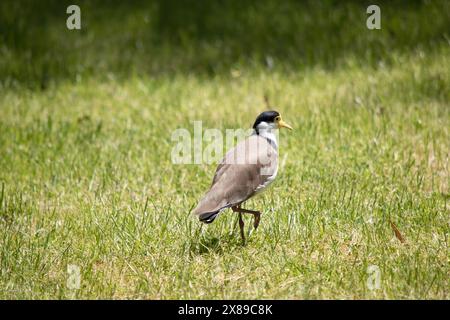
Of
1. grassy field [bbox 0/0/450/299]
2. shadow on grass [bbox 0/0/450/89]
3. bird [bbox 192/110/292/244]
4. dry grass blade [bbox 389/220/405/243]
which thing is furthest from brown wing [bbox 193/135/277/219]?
shadow on grass [bbox 0/0/450/89]

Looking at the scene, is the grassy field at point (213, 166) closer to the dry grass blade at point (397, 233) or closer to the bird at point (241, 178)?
the dry grass blade at point (397, 233)

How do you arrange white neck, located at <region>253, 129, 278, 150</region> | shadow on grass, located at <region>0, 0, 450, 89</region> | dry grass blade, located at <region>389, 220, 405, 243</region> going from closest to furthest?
dry grass blade, located at <region>389, 220, 405, 243</region>
white neck, located at <region>253, 129, 278, 150</region>
shadow on grass, located at <region>0, 0, 450, 89</region>

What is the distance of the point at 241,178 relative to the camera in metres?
4.92

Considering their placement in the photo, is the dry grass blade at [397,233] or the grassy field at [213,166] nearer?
the grassy field at [213,166]

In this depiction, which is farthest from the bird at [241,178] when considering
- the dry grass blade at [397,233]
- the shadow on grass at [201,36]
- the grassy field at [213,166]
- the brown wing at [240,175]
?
the shadow on grass at [201,36]

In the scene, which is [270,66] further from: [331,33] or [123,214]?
[123,214]

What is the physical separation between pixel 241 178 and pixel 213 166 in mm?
1698

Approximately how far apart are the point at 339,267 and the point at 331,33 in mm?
5543

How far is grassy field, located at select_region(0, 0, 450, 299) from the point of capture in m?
4.71

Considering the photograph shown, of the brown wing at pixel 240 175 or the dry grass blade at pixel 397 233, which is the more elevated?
the brown wing at pixel 240 175

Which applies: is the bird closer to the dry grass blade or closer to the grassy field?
the grassy field

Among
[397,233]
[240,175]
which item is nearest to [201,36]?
[240,175]

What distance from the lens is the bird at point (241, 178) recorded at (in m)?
4.73

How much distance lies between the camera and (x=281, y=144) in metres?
6.94
